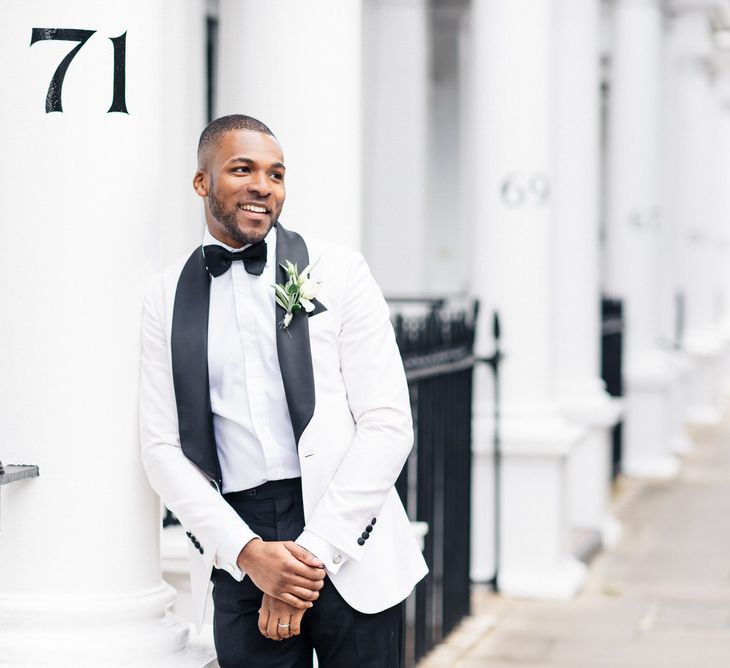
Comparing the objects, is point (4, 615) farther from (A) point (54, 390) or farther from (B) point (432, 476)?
(B) point (432, 476)

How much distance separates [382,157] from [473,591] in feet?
17.0

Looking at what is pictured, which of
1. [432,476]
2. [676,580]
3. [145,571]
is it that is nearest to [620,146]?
[676,580]

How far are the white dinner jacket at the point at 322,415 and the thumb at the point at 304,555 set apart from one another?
55 millimetres

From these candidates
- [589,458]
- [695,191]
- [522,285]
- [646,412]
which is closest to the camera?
[522,285]

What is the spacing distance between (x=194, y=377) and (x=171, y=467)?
0.75ft

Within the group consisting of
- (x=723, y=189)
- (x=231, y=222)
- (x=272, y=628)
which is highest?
(x=723, y=189)

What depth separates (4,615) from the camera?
351 cm

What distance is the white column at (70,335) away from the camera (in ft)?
11.4

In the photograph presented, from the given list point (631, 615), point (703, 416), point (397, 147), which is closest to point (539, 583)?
point (631, 615)

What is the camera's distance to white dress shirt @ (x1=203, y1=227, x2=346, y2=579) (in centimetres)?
329

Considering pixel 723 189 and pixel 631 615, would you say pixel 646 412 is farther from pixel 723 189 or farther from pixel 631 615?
pixel 723 189

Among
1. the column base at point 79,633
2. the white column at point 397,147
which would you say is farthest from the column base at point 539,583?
the column base at point 79,633

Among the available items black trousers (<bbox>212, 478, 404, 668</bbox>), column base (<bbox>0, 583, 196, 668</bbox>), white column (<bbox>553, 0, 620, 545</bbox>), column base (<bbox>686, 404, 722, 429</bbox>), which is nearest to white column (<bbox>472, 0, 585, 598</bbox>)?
white column (<bbox>553, 0, 620, 545</bbox>)

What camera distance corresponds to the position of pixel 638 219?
1372 centimetres
